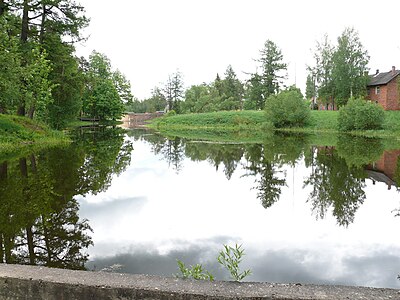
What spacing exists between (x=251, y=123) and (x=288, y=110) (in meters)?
7.34

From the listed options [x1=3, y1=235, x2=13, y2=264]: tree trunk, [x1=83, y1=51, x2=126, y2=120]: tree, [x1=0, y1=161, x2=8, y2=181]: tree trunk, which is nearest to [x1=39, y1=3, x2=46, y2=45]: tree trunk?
[x1=0, y1=161, x2=8, y2=181]: tree trunk

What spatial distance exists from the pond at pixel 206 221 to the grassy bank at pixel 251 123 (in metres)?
27.8

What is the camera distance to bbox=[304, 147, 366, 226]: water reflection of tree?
24.0 feet

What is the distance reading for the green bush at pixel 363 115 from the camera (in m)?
36.5

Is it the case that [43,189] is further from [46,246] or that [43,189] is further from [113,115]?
[113,115]

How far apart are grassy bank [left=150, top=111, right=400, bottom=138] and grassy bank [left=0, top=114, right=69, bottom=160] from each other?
22406mm

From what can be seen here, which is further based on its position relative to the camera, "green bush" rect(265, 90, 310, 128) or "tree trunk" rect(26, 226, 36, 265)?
"green bush" rect(265, 90, 310, 128)

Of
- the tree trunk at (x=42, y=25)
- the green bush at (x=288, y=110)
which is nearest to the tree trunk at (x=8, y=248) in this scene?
the tree trunk at (x=42, y=25)

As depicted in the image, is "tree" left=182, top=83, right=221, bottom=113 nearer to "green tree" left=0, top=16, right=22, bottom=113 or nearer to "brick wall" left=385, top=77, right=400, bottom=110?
"brick wall" left=385, top=77, right=400, bottom=110

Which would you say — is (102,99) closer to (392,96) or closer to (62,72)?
(62,72)

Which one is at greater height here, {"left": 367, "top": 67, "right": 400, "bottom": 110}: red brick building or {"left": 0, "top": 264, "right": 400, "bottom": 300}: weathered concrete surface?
{"left": 367, "top": 67, "right": 400, "bottom": 110}: red brick building

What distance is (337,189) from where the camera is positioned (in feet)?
30.3

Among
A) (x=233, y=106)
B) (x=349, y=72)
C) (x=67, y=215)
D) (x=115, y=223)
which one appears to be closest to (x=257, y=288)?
(x=115, y=223)

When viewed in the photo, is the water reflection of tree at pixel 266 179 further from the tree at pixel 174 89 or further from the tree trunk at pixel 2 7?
the tree at pixel 174 89
